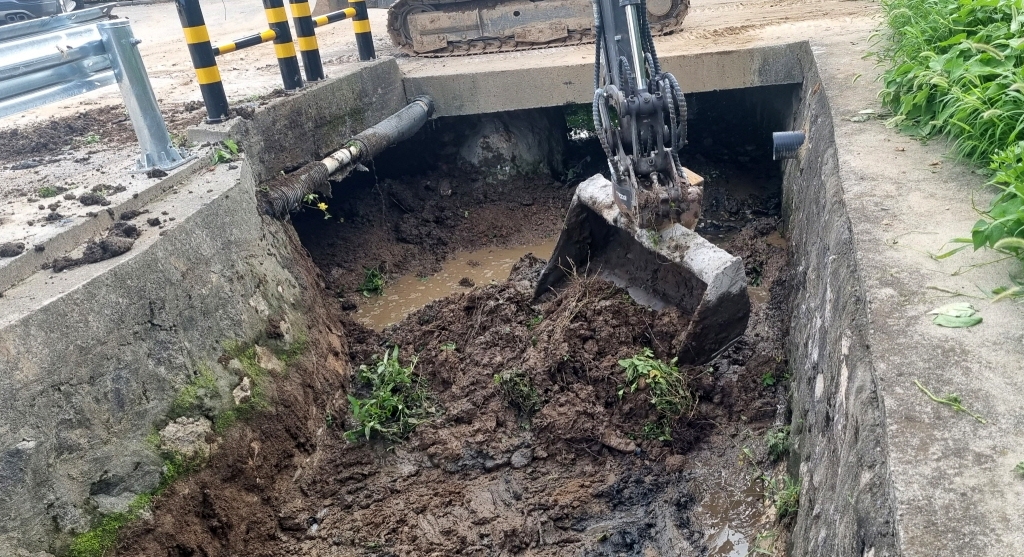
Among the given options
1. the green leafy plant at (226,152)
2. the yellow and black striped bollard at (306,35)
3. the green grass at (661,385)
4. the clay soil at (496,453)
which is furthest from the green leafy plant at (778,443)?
the yellow and black striped bollard at (306,35)

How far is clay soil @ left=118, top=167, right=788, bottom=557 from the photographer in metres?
3.57

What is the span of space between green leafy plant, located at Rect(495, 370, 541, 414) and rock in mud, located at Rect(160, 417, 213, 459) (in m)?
1.56

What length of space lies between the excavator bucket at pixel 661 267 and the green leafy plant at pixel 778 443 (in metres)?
0.62

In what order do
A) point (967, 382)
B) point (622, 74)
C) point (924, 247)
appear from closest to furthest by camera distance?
1. point (967, 382)
2. point (924, 247)
3. point (622, 74)

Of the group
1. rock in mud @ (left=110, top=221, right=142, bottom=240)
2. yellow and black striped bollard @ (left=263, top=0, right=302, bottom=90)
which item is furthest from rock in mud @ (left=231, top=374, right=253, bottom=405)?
yellow and black striped bollard @ (left=263, top=0, right=302, bottom=90)

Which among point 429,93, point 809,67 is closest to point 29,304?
point 429,93

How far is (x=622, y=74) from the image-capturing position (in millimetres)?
3986

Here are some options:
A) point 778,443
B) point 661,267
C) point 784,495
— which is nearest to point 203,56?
point 661,267

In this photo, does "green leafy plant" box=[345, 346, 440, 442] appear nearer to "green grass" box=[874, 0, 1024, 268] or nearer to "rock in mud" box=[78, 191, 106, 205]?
"rock in mud" box=[78, 191, 106, 205]

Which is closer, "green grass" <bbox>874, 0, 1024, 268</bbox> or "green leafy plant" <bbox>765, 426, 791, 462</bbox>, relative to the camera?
"green grass" <bbox>874, 0, 1024, 268</bbox>

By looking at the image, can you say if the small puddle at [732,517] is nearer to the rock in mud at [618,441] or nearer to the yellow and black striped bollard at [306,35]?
the rock in mud at [618,441]

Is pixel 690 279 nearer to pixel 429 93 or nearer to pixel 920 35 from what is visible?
pixel 920 35

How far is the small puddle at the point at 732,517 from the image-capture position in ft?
11.1

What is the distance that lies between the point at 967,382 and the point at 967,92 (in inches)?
76.0
